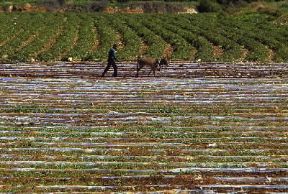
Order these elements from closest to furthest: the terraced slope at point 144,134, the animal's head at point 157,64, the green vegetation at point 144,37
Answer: the terraced slope at point 144,134 < the animal's head at point 157,64 < the green vegetation at point 144,37

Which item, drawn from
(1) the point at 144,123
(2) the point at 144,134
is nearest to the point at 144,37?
(1) the point at 144,123

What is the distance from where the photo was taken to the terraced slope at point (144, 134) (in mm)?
12719

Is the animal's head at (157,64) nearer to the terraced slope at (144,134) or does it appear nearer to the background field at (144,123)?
the background field at (144,123)

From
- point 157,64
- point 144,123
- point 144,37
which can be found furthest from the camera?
point 144,37

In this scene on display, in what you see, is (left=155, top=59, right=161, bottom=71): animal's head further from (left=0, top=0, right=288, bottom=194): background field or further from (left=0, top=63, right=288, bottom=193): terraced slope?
(left=0, top=63, right=288, bottom=193): terraced slope

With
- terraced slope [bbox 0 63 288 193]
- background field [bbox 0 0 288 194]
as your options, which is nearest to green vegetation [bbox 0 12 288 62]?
background field [bbox 0 0 288 194]

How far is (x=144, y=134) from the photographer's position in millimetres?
15617

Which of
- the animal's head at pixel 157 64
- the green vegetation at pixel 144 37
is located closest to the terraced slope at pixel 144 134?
the animal's head at pixel 157 64

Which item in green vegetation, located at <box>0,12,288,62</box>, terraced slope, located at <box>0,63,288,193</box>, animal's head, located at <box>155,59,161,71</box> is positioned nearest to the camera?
terraced slope, located at <box>0,63,288,193</box>

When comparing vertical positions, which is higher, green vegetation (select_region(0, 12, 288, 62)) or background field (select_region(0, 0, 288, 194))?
background field (select_region(0, 0, 288, 194))

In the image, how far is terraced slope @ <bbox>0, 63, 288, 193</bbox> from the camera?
12719mm

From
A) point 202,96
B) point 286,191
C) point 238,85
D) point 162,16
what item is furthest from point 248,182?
point 162,16

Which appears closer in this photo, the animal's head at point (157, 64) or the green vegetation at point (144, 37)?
the animal's head at point (157, 64)

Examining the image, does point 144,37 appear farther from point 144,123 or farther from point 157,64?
point 144,123
